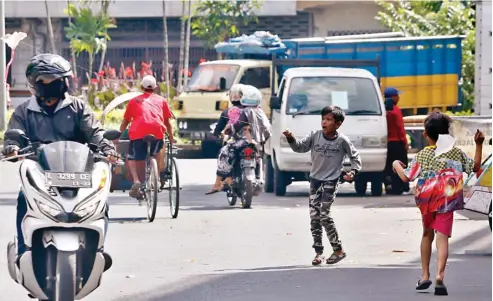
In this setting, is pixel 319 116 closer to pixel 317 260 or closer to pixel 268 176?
pixel 268 176

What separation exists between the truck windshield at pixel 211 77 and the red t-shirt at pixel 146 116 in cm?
1251

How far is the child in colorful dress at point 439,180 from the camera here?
Result: 10.1 metres

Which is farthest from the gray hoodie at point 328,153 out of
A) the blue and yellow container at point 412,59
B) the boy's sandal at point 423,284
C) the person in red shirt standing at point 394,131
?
the blue and yellow container at point 412,59

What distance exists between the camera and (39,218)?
26.6ft

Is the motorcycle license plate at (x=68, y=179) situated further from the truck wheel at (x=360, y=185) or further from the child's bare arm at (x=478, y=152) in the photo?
the truck wheel at (x=360, y=185)

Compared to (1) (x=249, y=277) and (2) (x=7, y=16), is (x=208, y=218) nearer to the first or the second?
(1) (x=249, y=277)

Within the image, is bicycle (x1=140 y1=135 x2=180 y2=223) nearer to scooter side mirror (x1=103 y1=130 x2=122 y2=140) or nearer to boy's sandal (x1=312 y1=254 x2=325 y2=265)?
boy's sandal (x1=312 y1=254 x2=325 y2=265)

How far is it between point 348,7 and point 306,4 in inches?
52.7

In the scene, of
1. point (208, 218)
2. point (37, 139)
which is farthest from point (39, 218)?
point (208, 218)

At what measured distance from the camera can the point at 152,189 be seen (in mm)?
15750

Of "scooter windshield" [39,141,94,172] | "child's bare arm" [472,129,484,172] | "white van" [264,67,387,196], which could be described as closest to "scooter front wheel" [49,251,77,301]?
"scooter windshield" [39,141,94,172]

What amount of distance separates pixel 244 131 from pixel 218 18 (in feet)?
70.7

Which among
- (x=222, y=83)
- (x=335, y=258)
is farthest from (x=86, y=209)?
(x=222, y=83)

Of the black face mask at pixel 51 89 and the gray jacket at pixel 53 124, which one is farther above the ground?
the black face mask at pixel 51 89
